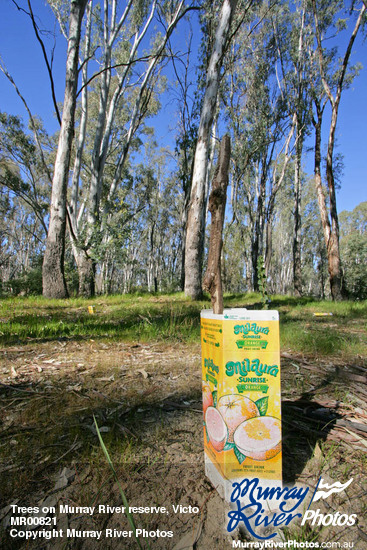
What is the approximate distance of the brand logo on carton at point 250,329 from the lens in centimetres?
87

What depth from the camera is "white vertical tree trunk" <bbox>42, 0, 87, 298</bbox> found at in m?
5.56

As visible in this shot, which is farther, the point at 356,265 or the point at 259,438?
the point at 356,265

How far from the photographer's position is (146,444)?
1145mm

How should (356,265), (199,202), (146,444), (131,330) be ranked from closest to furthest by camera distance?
(146,444) → (131,330) → (199,202) → (356,265)

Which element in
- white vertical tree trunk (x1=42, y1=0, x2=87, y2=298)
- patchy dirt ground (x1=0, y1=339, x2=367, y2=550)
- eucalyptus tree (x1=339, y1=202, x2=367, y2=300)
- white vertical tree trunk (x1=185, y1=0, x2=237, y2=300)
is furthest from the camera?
eucalyptus tree (x1=339, y1=202, x2=367, y2=300)

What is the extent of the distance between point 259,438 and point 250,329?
0.35 meters

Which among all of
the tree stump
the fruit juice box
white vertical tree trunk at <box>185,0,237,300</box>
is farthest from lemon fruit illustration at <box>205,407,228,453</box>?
white vertical tree trunk at <box>185,0,237,300</box>

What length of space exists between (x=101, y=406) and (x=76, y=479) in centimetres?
49

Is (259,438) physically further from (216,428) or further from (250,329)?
(250,329)

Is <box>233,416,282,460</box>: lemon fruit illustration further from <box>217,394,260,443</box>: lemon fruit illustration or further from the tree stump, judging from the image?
the tree stump

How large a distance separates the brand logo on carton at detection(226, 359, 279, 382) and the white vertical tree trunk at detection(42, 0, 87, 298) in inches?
212

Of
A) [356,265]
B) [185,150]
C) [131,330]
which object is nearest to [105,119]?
[185,150]

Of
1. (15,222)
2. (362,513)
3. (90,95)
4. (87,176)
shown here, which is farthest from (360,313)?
(15,222)

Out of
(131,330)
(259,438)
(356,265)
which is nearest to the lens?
(259,438)
